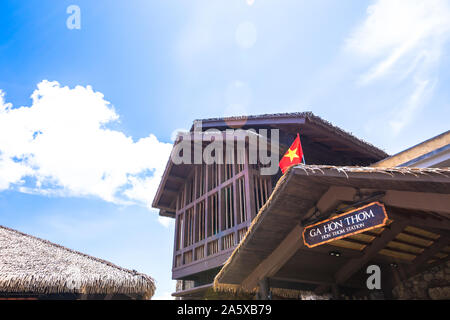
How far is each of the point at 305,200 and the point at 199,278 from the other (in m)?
7.31

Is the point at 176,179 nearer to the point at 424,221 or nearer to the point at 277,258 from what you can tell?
the point at 277,258

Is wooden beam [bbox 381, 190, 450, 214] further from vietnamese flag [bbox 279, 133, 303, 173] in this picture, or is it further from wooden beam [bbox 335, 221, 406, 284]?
vietnamese flag [bbox 279, 133, 303, 173]

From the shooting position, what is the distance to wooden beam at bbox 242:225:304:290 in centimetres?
470

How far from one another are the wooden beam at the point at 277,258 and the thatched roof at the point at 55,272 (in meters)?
4.34

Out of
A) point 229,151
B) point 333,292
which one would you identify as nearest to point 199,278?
point 229,151

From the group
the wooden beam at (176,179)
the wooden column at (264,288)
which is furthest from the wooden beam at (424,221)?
the wooden beam at (176,179)

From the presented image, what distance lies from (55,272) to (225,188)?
497 cm

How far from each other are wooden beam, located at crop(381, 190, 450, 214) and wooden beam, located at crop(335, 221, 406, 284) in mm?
1168

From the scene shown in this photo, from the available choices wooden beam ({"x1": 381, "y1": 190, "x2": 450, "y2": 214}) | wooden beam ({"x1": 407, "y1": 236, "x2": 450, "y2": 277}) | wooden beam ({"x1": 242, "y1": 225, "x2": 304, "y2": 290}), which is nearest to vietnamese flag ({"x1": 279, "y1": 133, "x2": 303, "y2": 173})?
wooden beam ({"x1": 407, "y1": 236, "x2": 450, "y2": 277})

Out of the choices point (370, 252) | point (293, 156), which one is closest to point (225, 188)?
point (293, 156)

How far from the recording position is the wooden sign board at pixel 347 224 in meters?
3.71

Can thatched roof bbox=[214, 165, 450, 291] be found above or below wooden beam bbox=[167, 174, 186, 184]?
below

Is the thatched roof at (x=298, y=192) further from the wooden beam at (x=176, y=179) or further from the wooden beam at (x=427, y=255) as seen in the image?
the wooden beam at (x=176, y=179)
